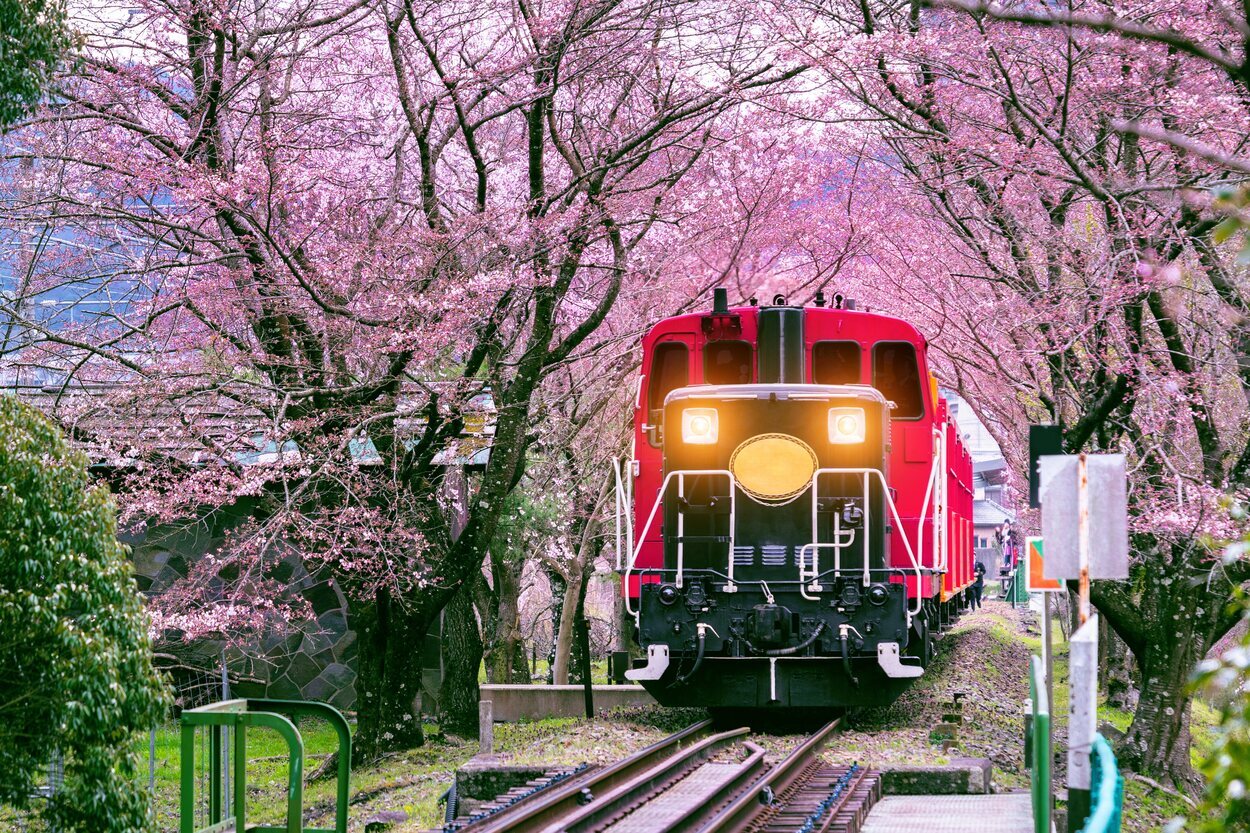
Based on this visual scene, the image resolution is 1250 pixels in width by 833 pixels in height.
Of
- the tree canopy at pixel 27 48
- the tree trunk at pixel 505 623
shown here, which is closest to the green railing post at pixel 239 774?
the tree canopy at pixel 27 48

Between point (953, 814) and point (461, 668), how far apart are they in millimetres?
9149

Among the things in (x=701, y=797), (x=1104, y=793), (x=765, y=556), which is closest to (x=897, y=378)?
(x=765, y=556)

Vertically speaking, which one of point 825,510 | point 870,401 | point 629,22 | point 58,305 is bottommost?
point 825,510

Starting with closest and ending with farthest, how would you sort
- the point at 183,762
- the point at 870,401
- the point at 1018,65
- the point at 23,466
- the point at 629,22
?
the point at 183,762 < the point at 23,466 < the point at 870,401 < the point at 1018,65 < the point at 629,22

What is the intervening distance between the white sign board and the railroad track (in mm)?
2297

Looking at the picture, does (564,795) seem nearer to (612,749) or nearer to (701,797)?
(701,797)

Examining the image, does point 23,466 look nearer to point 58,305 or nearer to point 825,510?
point 825,510

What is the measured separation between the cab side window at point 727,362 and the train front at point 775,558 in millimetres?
668

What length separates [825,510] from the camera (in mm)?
10430

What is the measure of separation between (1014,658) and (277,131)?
697 inches

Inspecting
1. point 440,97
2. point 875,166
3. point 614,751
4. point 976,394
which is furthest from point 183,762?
point 976,394

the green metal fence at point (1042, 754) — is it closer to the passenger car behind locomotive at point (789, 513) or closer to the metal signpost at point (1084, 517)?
the metal signpost at point (1084, 517)

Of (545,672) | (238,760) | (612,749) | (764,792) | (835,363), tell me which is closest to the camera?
(238,760)

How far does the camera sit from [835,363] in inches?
440
